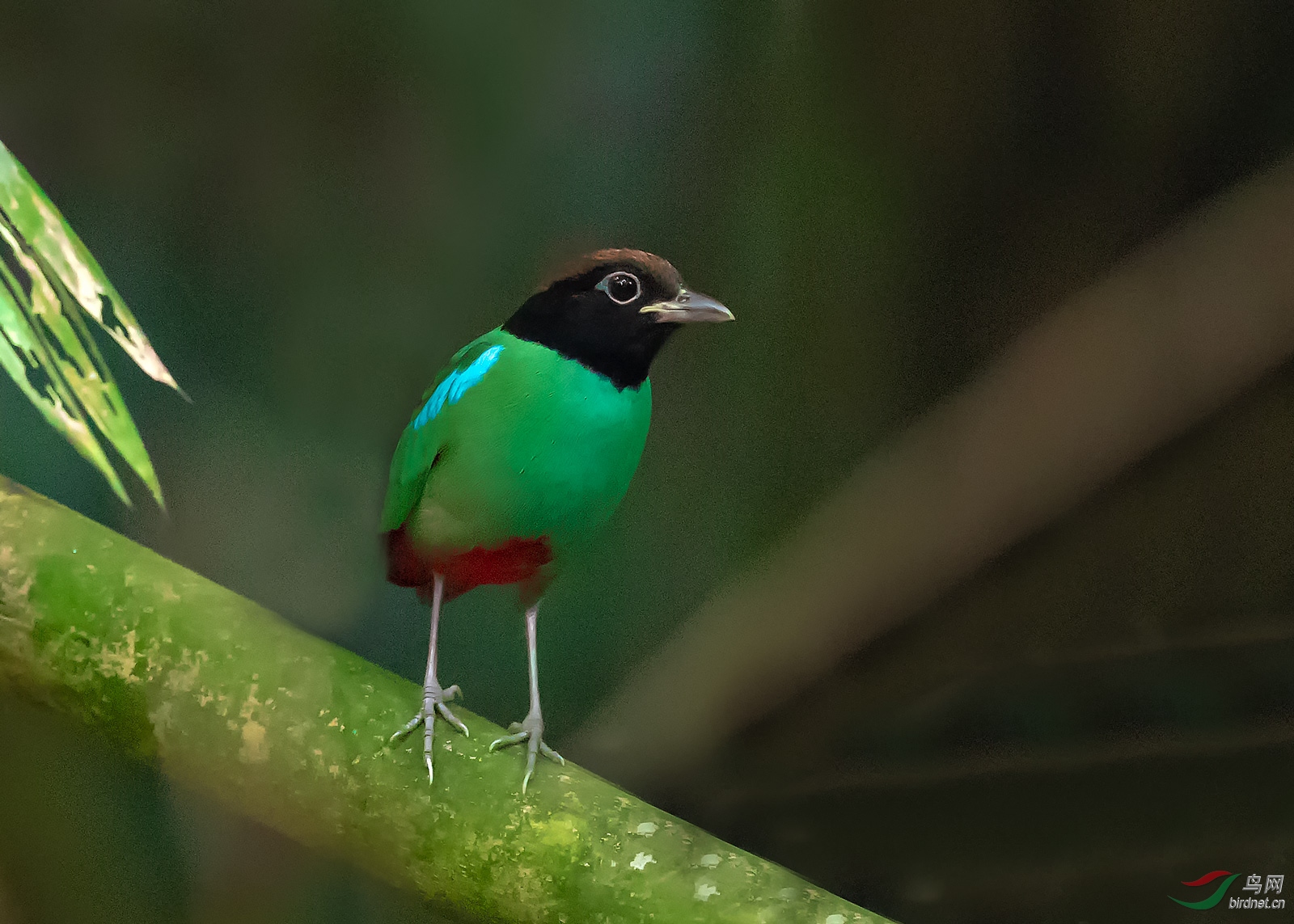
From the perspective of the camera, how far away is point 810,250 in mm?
1034

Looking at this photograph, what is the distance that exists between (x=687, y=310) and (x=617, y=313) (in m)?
0.05

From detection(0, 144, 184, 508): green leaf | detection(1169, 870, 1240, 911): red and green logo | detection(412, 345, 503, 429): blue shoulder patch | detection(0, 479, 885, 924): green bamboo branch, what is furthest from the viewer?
detection(1169, 870, 1240, 911): red and green logo

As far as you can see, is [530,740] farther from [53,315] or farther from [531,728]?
[53,315]

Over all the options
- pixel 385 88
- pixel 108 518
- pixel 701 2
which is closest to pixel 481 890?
pixel 108 518

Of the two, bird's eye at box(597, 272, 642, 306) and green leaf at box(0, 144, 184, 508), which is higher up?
bird's eye at box(597, 272, 642, 306)

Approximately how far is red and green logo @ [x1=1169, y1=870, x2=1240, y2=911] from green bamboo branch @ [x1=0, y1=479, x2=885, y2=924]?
1.77 ft

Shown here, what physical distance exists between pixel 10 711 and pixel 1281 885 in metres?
1.23

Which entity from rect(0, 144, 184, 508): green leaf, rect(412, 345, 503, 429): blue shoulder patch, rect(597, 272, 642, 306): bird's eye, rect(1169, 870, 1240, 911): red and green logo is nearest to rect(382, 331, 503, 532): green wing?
rect(412, 345, 503, 429): blue shoulder patch

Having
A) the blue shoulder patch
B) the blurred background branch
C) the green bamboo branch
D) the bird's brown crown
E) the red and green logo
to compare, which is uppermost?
the blurred background branch

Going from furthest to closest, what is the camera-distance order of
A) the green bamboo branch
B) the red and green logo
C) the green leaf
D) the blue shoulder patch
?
the red and green logo → the blue shoulder patch → the green bamboo branch → the green leaf

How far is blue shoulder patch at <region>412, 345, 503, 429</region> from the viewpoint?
0.85 metres

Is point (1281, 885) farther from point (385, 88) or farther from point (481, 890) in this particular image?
point (385, 88)

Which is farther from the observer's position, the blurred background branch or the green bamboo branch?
the blurred background branch

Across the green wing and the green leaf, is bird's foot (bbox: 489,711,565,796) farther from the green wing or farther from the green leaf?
the green leaf
